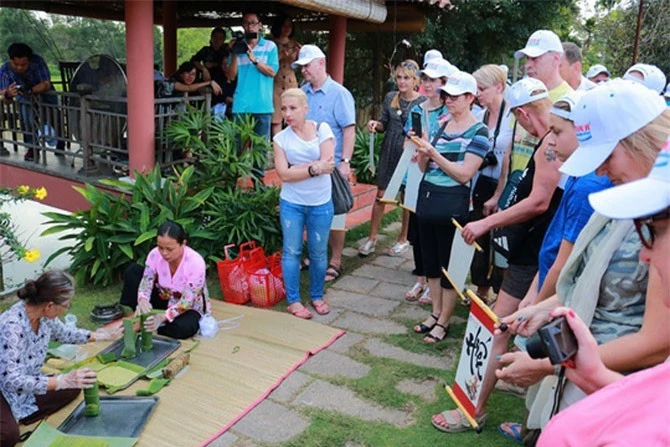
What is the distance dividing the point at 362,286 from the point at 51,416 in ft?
8.83

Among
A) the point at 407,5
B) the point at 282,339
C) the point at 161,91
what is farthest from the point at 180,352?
the point at 407,5

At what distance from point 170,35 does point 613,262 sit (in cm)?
925

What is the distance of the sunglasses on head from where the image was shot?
3.64 feet

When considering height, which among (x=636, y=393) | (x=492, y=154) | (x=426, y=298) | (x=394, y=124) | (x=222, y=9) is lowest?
(x=426, y=298)

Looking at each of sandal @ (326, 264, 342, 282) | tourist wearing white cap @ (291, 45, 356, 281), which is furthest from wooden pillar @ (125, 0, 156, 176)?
sandal @ (326, 264, 342, 282)

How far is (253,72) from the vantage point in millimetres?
5973

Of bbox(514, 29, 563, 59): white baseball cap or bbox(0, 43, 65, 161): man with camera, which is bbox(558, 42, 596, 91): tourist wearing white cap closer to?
bbox(514, 29, 563, 59): white baseball cap

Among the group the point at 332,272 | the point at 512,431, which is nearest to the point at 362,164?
the point at 332,272

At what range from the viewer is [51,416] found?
2.99 m

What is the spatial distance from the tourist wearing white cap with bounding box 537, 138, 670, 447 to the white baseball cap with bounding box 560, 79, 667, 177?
0.43 metres

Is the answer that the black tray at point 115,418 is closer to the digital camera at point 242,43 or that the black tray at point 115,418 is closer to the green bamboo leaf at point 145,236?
the green bamboo leaf at point 145,236

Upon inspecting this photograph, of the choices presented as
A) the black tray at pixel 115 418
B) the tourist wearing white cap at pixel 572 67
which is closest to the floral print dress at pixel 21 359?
the black tray at pixel 115 418

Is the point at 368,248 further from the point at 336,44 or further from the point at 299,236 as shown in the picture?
the point at 336,44

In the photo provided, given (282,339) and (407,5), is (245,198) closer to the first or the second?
(282,339)
